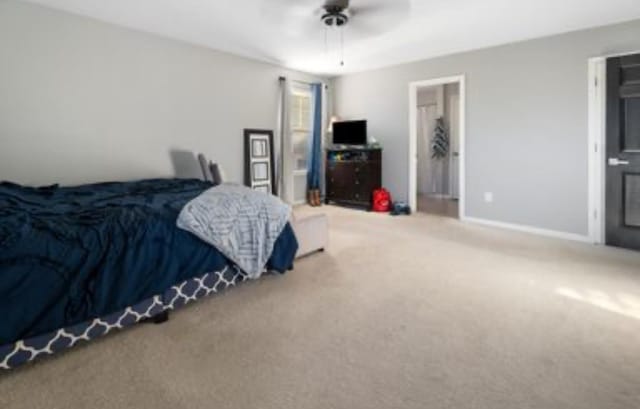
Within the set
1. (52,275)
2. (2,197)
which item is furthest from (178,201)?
(2,197)

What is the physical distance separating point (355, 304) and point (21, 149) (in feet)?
10.9

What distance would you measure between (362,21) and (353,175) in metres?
2.73

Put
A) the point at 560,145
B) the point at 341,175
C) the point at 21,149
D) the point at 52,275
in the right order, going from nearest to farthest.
→ 1. the point at 52,275
2. the point at 21,149
3. the point at 560,145
4. the point at 341,175

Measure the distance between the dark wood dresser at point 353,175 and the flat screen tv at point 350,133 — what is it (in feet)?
0.50

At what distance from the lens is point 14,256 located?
1.70m

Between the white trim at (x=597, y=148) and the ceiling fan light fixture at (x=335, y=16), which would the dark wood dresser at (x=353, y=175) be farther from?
the white trim at (x=597, y=148)

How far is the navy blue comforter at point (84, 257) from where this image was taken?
1.71 meters

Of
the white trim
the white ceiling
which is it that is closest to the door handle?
the white trim

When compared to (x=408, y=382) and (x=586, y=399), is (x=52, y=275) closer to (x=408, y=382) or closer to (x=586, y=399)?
(x=408, y=382)

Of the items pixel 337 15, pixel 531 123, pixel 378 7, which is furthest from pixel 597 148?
pixel 337 15

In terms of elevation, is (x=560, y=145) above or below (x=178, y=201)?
above

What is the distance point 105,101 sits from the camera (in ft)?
12.7

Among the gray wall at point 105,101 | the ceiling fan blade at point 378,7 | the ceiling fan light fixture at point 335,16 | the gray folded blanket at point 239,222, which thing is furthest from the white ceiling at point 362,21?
the gray folded blanket at point 239,222

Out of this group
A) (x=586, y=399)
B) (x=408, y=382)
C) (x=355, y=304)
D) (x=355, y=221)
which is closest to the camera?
(x=586, y=399)
